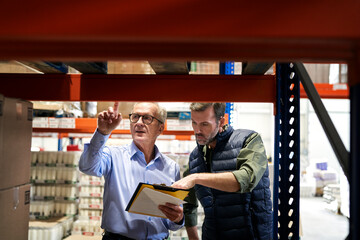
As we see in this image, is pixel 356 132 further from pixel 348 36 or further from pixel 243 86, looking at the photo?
pixel 243 86

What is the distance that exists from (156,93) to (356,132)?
1.66 meters

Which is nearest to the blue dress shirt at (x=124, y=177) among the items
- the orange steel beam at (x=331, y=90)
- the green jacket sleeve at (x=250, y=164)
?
the green jacket sleeve at (x=250, y=164)

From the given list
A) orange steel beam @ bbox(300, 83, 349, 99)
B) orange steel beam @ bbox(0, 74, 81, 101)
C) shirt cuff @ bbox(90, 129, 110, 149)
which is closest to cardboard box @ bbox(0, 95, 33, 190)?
orange steel beam @ bbox(0, 74, 81, 101)

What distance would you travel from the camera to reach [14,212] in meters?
2.14

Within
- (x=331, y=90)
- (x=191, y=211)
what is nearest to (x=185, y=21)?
(x=191, y=211)

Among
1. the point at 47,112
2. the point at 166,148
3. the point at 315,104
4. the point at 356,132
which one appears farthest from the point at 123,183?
the point at 166,148

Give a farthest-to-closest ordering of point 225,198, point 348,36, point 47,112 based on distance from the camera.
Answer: point 47,112, point 225,198, point 348,36

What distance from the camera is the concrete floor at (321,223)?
984 centimetres

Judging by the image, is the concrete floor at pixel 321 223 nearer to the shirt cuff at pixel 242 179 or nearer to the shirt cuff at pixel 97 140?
the shirt cuff at pixel 242 179

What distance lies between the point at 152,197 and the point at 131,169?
83cm

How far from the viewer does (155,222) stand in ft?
9.23

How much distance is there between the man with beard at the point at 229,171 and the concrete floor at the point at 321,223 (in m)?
7.87

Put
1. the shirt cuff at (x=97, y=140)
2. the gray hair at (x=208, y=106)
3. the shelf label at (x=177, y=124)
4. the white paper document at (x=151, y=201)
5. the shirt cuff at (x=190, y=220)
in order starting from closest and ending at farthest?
the white paper document at (x=151, y=201), the shirt cuff at (x=97, y=140), the gray hair at (x=208, y=106), the shirt cuff at (x=190, y=220), the shelf label at (x=177, y=124)

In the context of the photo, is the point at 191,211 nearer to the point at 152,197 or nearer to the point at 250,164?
the point at 250,164
